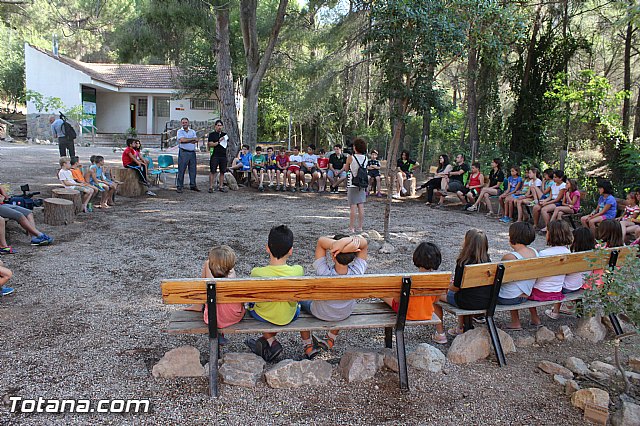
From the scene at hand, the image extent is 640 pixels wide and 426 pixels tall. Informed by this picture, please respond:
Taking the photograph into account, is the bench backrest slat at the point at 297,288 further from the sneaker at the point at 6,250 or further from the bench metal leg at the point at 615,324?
the sneaker at the point at 6,250

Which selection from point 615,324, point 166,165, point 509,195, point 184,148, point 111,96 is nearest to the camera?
point 615,324

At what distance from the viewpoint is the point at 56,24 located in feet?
61.3

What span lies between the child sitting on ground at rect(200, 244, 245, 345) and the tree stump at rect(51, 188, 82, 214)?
18.3 feet

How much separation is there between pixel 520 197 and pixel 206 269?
25.3 ft

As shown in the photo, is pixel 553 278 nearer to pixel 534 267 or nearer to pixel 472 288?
pixel 534 267

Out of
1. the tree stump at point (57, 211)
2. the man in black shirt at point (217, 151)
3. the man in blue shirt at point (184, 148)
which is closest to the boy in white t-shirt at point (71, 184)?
the tree stump at point (57, 211)

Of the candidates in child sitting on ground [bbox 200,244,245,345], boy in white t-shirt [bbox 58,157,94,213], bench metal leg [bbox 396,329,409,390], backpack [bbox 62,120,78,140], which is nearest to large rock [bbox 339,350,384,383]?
bench metal leg [bbox 396,329,409,390]

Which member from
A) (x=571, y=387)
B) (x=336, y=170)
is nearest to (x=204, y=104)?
(x=336, y=170)

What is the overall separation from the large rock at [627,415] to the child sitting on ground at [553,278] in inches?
52.1

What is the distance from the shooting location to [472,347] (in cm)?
371

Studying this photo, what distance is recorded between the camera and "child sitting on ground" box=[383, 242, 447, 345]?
359 centimetres

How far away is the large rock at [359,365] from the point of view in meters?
3.33

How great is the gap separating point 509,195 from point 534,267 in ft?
22.3

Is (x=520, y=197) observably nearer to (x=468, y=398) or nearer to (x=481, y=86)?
(x=468, y=398)
